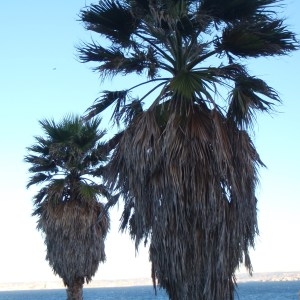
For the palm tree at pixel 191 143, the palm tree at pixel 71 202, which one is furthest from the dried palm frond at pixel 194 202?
the palm tree at pixel 71 202

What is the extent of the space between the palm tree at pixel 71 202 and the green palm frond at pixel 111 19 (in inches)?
317

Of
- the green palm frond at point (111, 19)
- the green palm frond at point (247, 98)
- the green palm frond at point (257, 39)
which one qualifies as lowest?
the green palm frond at point (247, 98)

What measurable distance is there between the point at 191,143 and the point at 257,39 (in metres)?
2.28

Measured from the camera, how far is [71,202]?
20.5m

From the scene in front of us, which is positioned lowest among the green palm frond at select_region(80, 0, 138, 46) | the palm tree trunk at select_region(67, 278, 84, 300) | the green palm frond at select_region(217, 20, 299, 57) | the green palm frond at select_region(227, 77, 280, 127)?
the palm tree trunk at select_region(67, 278, 84, 300)

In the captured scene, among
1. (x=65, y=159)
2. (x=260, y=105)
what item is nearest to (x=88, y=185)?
(x=65, y=159)

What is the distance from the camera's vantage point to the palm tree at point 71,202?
2000 cm

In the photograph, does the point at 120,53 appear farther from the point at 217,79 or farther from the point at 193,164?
the point at 193,164

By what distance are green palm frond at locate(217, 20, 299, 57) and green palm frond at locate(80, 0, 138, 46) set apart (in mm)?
1791

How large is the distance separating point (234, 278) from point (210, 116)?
289 cm

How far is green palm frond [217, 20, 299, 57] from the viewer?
11180mm

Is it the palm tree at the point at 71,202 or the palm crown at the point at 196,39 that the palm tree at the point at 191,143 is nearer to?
the palm crown at the point at 196,39

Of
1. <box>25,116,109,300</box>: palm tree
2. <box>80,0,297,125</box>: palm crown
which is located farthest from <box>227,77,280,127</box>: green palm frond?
<box>25,116,109,300</box>: palm tree

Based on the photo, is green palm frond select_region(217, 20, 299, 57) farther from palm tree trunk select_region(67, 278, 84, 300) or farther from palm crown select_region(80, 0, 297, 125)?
palm tree trunk select_region(67, 278, 84, 300)
